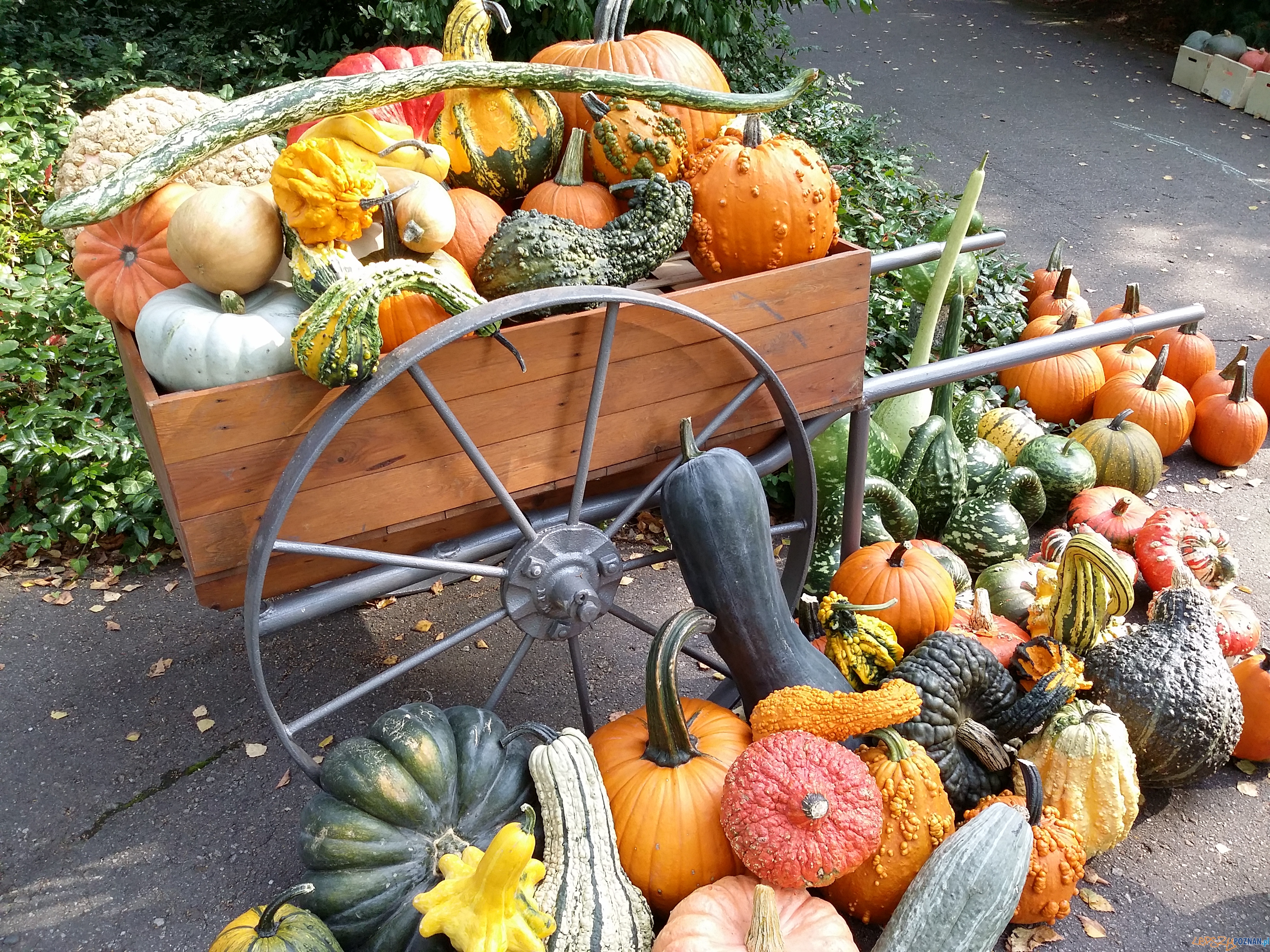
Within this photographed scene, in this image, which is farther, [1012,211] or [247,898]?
[1012,211]

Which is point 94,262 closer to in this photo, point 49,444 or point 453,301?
point 453,301

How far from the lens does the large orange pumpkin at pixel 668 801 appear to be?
6.30 ft

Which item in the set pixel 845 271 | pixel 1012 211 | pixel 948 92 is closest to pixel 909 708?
pixel 845 271

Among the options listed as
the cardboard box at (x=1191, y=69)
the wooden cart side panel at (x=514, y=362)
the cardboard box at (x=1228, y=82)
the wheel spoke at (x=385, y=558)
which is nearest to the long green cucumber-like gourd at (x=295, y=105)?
the wooden cart side panel at (x=514, y=362)

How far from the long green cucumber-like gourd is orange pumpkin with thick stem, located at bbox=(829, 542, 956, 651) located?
127 centimetres

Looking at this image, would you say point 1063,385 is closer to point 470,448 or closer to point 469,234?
point 469,234

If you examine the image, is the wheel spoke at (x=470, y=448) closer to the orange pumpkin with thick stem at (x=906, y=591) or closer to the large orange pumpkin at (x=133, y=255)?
the large orange pumpkin at (x=133, y=255)

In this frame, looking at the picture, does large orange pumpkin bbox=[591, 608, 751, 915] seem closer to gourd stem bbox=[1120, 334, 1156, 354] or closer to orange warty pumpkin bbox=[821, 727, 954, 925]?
orange warty pumpkin bbox=[821, 727, 954, 925]

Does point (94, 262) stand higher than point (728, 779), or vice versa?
point (94, 262)

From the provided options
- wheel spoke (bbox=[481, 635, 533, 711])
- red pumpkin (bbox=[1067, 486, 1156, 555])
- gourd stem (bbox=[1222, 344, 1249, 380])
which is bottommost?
wheel spoke (bbox=[481, 635, 533, 711])

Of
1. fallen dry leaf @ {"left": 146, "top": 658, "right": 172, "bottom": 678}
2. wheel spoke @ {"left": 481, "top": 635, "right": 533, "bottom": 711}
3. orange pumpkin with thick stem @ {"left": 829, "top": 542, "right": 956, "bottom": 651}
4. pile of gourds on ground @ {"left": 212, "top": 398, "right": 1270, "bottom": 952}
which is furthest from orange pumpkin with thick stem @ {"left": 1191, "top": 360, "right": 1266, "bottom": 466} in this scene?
fallen dry leaf @ {"left": 146, "top": 658, "right": 172, "bottom": 678}

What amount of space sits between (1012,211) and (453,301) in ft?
16.6

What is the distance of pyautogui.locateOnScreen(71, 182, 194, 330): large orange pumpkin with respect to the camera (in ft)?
6.45

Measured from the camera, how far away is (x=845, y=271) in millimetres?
2262
